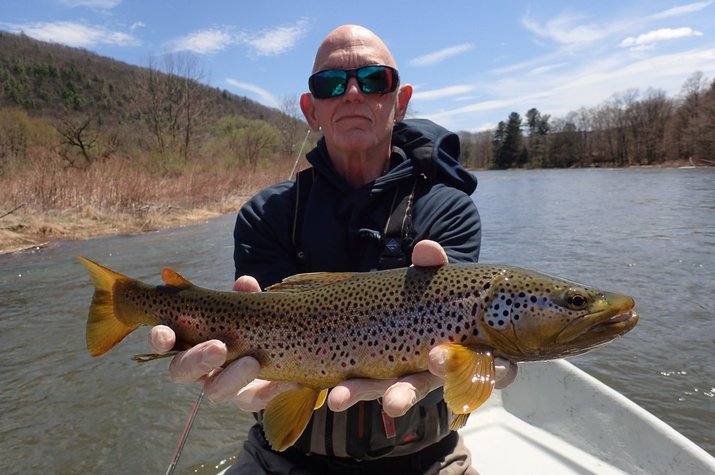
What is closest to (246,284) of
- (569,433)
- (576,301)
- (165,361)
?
(576,301)

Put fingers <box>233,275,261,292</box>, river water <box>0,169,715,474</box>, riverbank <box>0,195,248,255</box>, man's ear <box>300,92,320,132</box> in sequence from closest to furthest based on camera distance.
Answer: fingers <box>233,275,261,292</box>, man's ear <box>300,92,320,132</box>, river water <box>0,169,715,474</box>, riverbank <box>0,195,248,255</box>

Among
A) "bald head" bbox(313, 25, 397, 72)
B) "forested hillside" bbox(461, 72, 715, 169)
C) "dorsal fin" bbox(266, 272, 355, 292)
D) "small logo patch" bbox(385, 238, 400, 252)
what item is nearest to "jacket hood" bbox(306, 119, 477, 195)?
Result: "small logo patch" bbox(385, 238, 400, 252)

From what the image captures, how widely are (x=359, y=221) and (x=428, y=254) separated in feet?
2.51

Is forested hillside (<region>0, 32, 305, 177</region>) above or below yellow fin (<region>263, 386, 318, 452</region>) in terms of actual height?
above

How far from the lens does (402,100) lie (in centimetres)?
364

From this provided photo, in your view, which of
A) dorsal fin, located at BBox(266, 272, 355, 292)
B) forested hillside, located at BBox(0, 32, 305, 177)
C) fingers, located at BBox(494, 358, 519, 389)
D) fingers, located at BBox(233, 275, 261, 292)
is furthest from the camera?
forested hillside, located at BBox(0, 32, 305, 177)

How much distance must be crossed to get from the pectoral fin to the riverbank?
19.8m

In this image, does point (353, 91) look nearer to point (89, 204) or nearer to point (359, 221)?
point (359, 221)

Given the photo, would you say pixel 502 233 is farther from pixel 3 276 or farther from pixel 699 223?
pixel 3 276

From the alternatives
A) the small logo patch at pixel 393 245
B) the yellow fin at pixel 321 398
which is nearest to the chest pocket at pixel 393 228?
→ the small logo patch at pixel 393 245

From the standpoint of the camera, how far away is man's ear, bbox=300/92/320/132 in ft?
11.7

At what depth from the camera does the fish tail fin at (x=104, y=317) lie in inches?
106

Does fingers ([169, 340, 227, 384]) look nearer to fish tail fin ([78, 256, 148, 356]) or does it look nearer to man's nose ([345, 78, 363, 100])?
fish tail fin ([78, 256, 148, 356])

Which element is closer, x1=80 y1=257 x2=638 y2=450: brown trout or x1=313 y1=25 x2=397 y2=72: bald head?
x1=80 y1=257 x2=638 y2=450: brown trout
